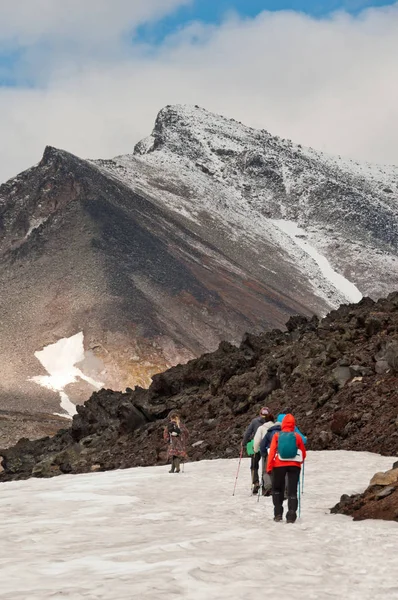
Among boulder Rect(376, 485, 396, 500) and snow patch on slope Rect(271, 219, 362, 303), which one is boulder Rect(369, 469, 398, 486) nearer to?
boulder Rect(376, 485, 396, 500)

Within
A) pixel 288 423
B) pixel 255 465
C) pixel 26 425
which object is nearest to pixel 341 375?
pixel 255 465

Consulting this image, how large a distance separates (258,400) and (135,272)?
265 ft

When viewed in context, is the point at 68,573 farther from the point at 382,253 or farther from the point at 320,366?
the point at 382,253

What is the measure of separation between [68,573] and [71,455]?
22.2 meters

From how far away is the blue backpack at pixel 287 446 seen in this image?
12.3 meters

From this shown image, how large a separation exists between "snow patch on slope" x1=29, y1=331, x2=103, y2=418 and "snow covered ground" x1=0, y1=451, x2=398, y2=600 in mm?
65803

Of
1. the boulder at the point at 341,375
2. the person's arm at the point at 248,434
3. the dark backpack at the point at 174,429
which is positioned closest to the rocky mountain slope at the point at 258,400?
A: the boulder at the point at 341,375

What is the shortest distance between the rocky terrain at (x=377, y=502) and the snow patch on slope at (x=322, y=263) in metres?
145

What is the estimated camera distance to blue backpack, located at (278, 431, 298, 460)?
40.2ft

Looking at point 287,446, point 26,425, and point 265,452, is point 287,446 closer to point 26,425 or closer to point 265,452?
point 265,452

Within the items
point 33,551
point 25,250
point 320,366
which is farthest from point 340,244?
point 33,551

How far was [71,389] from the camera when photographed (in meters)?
85.3

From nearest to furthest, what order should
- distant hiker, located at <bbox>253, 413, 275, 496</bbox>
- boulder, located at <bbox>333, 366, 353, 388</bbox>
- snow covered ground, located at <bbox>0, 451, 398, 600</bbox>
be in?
snow covered ground, located at <bbox>0, 451, 398, 600</bbox> < distant hiker, located at <bbox>253, 413, 275, 496</bbox> < boulder, located at <bbox>333, 366, 353, 388</bbox>

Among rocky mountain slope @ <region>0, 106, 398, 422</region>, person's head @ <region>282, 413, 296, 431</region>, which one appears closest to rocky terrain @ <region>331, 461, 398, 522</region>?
person's head @ <region>282, 413, 296, 431</region>
